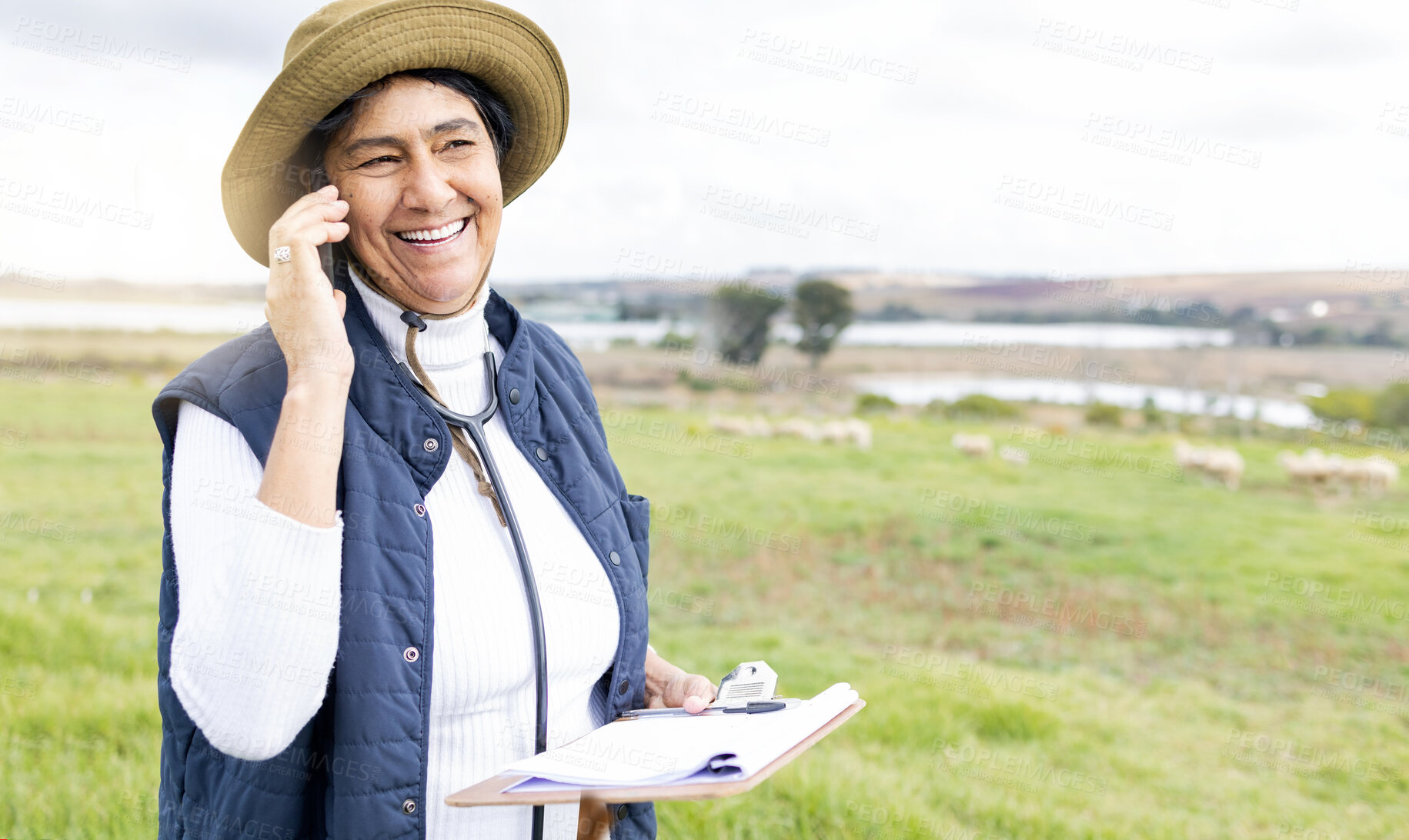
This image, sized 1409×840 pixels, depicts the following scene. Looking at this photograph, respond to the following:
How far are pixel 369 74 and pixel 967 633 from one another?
6.52m

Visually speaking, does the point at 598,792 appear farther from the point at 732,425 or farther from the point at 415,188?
the point at 732,425

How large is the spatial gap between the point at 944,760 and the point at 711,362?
42.8 ft

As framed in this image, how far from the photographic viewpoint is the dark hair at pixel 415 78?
1.82 m

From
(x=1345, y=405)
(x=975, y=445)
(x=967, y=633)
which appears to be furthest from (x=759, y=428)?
(x=1345, y=405)

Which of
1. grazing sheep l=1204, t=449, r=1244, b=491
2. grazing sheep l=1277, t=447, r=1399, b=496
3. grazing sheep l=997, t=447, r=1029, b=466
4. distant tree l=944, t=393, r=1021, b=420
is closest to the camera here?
grazing sheep l=1277, t=447, r=1399, b=496

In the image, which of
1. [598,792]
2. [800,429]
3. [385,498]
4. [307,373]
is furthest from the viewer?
[800,429]

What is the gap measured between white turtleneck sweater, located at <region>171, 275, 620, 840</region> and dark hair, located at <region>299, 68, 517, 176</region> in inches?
12.1

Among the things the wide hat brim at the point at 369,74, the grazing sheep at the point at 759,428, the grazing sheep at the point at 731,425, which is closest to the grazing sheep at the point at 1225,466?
the grazing sheep at the point at 759,428

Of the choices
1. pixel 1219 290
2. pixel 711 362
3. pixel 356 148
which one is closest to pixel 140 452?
pixel 711 362

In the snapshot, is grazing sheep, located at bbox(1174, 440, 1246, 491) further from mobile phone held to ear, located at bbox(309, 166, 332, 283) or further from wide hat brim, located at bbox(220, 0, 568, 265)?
mobile phone held to ear, located at bbox(309, 166, 332, 283)

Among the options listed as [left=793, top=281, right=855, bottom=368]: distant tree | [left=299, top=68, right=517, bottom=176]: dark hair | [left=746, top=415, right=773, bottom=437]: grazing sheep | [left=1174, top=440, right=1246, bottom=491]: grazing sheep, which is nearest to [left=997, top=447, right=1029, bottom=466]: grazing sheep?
[left=1174, top=440, right=1246, bottom=491]: grazing sheep

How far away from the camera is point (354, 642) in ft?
5.02

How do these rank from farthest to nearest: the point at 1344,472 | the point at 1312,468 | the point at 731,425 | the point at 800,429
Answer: the point at 731,425 → the point at 800,429 → the point at 1312,468 → the point at 1344,472

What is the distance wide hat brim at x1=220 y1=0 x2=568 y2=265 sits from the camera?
1733 millimetres
